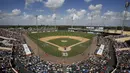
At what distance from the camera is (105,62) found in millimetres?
25938

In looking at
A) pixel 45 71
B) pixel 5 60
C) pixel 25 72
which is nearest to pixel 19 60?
pixel 5 60

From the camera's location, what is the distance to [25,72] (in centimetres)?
2111

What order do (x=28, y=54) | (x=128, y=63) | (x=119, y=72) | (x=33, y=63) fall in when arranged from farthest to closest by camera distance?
(x=28, y=54) → (x=33, y=63) → (x=128, y=63) → (x=119, y=72)

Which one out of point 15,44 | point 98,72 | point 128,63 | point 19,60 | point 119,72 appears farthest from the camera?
point 15,44

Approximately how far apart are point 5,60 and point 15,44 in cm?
1638

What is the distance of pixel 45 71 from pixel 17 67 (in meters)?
6.40

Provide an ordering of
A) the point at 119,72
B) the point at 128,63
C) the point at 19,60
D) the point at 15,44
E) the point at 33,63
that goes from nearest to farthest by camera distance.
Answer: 1. the point at 119,72
2. the point at 128,63
3. the point at 33,63
4. the point at 19,60
5. the point at 15,44

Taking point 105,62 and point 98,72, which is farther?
point 105,62

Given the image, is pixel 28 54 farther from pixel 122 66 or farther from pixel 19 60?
pixel 122 66

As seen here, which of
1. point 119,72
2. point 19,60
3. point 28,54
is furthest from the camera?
point 28,54

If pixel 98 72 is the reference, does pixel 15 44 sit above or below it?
above

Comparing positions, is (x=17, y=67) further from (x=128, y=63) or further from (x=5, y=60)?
Answer: (x=128, y=63)

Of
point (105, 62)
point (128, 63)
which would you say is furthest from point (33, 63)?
point (128, 63)

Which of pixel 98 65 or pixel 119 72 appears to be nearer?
pixel 119 72
